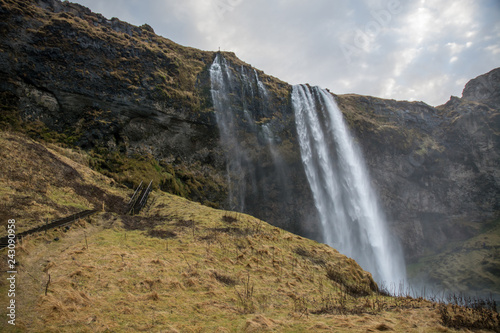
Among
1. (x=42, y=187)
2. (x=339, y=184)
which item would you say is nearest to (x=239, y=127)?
(x=339, y=184)

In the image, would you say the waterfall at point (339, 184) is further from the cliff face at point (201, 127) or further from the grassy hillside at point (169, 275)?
the grassy hillside at point (169, 275)

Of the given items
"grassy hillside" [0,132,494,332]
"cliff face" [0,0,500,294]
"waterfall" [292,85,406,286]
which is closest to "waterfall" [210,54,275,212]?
"cliff face" [0,0,500,294]

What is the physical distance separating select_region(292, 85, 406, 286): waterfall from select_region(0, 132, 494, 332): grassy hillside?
85.5 feet

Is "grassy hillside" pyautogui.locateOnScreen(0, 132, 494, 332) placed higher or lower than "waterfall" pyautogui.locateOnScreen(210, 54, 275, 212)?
lower

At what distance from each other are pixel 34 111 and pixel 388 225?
5543 centimetres

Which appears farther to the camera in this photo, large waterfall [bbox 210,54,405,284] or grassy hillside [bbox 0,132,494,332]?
large waterfall [bbox 210,54,405,284]

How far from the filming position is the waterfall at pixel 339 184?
130 feet

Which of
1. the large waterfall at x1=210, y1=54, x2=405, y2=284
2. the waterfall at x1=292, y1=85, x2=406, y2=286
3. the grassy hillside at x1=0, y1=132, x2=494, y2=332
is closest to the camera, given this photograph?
the grassy hillside at x1=0, y1=132, x2=494, y2=332

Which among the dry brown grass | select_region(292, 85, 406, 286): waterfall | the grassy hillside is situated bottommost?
the grassy hillside

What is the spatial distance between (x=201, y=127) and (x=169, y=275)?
2645 cm

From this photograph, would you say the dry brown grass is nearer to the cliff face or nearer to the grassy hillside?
the grassy hillside

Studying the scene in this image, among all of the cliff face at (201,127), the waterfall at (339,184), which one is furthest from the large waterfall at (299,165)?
the cliff face at (201,127)

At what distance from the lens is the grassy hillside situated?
5773 mm

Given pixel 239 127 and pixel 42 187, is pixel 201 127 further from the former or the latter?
pixel 42 187
